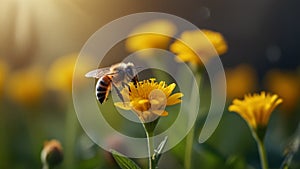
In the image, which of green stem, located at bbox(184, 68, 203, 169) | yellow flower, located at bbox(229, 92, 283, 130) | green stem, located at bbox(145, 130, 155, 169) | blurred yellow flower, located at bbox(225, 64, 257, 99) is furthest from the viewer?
blurred yellow flower, located at bbox(225, 64, 257, 99)

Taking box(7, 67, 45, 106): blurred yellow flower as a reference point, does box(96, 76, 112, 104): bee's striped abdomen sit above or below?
above

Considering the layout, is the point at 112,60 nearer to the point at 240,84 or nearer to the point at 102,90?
the point at 240,84

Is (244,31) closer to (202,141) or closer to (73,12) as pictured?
(73,12)

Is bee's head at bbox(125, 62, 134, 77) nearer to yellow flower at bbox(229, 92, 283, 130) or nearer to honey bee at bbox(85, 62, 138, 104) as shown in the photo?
honey bee at bbox(85, 62, 138, 104)

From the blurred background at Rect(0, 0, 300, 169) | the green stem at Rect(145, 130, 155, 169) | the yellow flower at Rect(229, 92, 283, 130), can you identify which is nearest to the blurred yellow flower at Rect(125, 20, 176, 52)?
the blurred background at Rect(0, 0, 300, 169)

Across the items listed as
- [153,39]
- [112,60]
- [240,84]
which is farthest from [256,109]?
[112,60]
